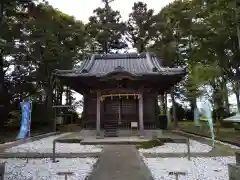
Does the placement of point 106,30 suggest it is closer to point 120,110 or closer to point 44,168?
point 120,110

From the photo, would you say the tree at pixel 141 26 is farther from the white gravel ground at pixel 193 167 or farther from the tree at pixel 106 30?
the white gravel ground at pixel 193 167

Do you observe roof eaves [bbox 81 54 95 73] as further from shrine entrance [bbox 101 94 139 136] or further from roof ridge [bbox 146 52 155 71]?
roof ridge [bbox 146 52 155 71]

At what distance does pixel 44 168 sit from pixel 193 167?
380 centimetres

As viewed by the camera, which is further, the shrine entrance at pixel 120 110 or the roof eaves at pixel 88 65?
the shrine entrance at pixel 120 110

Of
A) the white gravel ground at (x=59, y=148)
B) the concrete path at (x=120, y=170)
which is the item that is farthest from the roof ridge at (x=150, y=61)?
the concrete path at (x=120, y=170)

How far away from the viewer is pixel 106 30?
29438 mm

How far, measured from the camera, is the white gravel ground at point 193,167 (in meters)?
5.05

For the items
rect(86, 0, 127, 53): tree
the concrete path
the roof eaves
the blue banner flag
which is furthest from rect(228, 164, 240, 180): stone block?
rect(86, 0, 127, 53): tree

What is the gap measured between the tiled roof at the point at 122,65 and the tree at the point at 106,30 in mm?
11697

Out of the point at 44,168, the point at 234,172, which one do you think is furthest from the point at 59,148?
the point at 234,172

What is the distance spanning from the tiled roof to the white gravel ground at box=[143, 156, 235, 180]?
6.88 m

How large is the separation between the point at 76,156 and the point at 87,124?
7.49 m

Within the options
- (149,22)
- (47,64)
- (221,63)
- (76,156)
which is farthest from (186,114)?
(76,156)

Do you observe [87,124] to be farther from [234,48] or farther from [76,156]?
[234,48]
